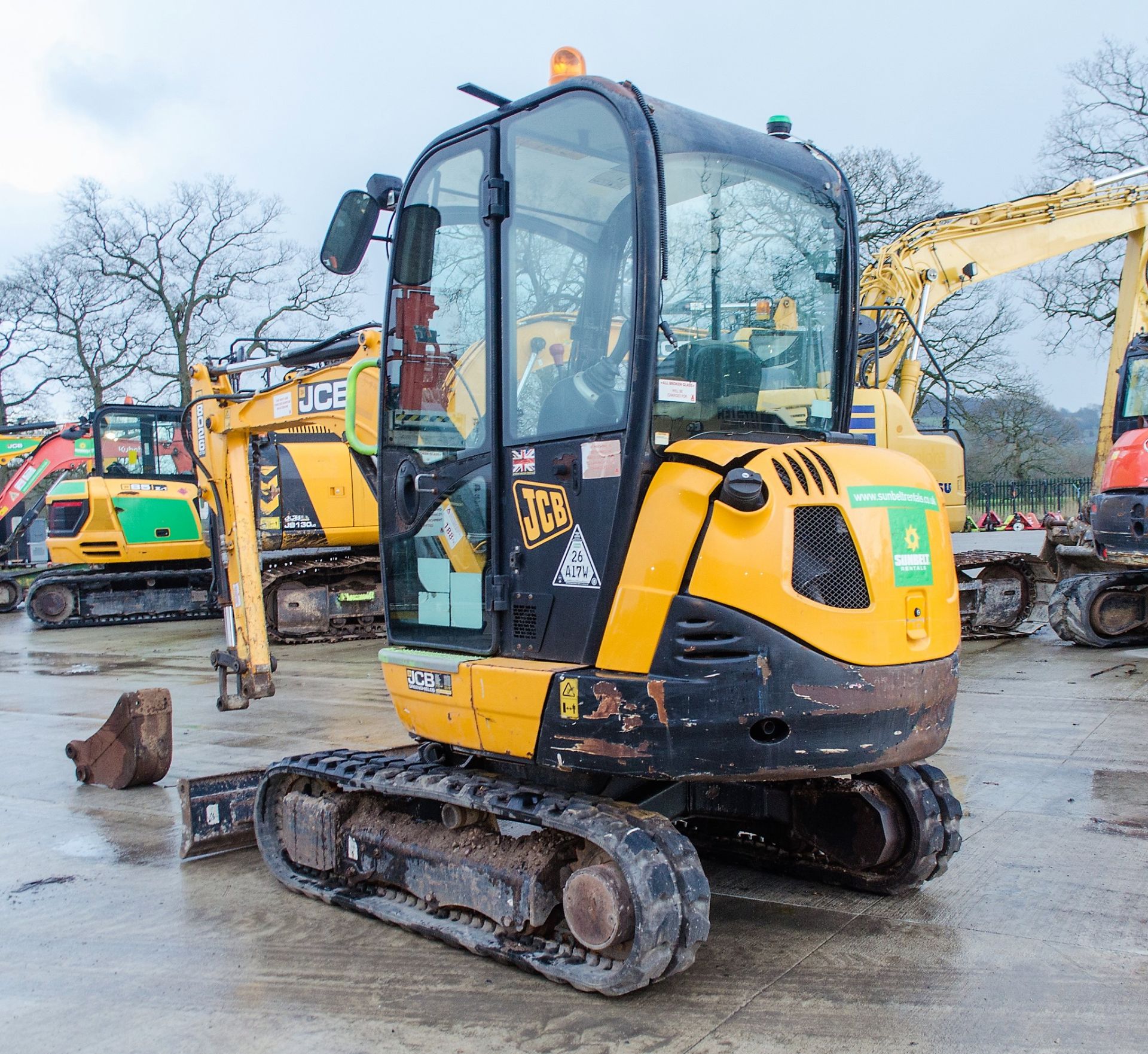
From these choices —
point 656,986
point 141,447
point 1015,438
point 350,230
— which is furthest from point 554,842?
point 1015,438

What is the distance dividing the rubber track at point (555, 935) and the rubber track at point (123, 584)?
1335 cm

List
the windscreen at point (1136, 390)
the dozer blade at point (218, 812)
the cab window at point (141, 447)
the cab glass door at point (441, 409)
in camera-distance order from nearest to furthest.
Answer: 1. the cab glass door at point (441, 409)
2. the dozer blade at point (218, 812)
3. the windscreen at point (1136, 390)
4. the cab window at point (141, 447)

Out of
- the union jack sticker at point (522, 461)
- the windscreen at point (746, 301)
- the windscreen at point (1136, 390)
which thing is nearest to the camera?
the windscreen at point (746, 301)

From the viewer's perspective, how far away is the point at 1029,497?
31.6 meters

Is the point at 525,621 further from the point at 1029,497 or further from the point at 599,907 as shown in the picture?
the point at 1029,497

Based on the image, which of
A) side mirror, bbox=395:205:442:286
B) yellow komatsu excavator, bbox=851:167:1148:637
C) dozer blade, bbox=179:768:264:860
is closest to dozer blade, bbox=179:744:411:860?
dozer blade, bbox=179:768:264:860

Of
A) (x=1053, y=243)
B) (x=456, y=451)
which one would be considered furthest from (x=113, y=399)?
(x=456, y=451)

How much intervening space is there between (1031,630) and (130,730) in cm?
984

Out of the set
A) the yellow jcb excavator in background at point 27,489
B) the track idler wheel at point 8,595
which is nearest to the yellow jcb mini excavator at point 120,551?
the yellow jcb excavator in background at point 27,489

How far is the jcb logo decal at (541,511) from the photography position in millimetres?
3912

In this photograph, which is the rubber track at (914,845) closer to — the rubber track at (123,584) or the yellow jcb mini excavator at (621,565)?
A: the yellow jcb mini excavator at (621,565)

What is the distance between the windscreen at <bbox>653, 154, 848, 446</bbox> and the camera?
151 inches

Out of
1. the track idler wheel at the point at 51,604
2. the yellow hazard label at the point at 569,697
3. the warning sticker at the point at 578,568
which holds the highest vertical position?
the warning sticker at the point at 578,568

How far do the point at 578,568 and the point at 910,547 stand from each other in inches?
43.5
